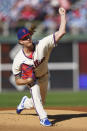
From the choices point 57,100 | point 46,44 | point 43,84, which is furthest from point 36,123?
point 57,100

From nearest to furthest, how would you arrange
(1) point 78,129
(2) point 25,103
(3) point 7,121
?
(1) point 78,129 < (3) point 7,121 < (2) point 25,103

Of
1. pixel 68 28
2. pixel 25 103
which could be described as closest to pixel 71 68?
pixel 68 28

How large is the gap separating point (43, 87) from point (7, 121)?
808 millimetres

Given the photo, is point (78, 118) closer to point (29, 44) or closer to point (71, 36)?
point (29, 44)

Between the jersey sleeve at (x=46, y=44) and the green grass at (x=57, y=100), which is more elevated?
the jersey sleeve at (x=46, y=44)

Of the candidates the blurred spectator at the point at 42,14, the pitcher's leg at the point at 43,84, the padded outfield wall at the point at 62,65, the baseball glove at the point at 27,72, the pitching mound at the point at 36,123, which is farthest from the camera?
the padded outfield wall at the point at 62,65

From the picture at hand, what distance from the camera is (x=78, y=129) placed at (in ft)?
18.9

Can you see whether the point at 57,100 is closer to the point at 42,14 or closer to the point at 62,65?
the point at 62,65

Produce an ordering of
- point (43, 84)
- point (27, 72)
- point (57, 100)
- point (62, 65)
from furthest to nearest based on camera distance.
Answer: point (62, 65) < point (57, 100) < point (43, 84) < point (27, 72)

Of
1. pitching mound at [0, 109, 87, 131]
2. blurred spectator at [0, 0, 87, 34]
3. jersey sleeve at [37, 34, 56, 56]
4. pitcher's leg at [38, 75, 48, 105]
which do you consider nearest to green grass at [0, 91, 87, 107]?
blurred spectator at [0, 0, 87, 34]

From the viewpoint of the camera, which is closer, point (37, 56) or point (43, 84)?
point (37, 56)

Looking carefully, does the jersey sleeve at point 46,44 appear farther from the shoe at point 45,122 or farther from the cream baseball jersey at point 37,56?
the shoe at point 45,122

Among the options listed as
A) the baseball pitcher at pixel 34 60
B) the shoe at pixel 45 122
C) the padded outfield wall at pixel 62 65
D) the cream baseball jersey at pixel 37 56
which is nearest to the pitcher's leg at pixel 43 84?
the baseball pitcher at pixel 34 60

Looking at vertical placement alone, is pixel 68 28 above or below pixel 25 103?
above
